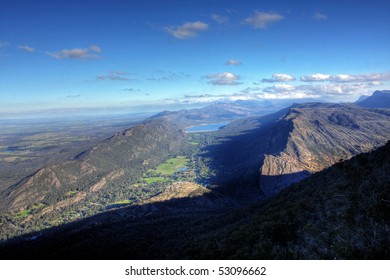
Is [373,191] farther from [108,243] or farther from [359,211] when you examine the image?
[108,243]

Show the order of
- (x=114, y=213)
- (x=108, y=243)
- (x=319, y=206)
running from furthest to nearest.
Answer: (x=114, y=213) < (x=108, y=243) < (x=319, y=206)

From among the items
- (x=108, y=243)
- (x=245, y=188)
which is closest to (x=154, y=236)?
(x=108, y=243)

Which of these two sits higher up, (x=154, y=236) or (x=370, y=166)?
(x=370, y=166)

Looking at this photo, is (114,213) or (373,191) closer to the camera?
(373,191)

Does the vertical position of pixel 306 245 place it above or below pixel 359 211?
below

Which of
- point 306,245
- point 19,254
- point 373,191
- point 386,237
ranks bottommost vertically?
point 19,254
